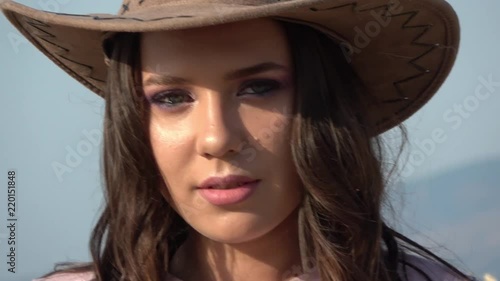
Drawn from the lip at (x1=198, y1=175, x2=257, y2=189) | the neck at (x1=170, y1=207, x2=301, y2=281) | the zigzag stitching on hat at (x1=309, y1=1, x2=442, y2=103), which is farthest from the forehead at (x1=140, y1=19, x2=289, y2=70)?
the neck at (x1=170, y1=207, x2=301, y2=281)

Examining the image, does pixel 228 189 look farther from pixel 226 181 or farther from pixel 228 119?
pixel 228 119

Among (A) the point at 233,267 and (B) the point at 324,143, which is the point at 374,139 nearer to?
(B) the point at 324,143

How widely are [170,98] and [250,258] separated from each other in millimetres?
387

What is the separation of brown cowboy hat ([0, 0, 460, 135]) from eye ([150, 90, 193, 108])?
0.52 ft

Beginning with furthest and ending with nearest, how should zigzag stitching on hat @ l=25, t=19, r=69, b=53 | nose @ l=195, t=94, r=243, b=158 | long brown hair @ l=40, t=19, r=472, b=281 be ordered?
1. zigzag stitching on hat @ l=25, t=19, r=69, b=53
2. long brown hair @ l=40, t=19, r=472, b=281
3. nose @ l=195, t=94, r=243, b=158

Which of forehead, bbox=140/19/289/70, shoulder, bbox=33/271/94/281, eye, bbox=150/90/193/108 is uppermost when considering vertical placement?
forehead, bbox=140/19/289/70

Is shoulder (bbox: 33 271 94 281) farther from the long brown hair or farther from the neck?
the neck

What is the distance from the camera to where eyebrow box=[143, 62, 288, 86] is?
1.65 metres

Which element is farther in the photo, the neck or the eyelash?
the neck

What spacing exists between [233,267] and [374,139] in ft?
1.46

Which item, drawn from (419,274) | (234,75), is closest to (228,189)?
(234,75)

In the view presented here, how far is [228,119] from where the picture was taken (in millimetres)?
1634

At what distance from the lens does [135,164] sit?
178 centimetres

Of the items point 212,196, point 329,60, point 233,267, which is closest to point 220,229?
point 212,196
